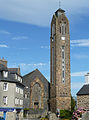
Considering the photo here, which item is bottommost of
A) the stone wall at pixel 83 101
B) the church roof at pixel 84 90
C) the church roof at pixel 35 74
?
the stone wall at pixel 83 101

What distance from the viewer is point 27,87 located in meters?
49.9

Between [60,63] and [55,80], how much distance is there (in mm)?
3919

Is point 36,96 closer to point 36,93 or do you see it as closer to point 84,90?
point 36,93

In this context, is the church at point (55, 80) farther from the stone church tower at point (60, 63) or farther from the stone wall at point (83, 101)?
the stone wall at point (83, 101)

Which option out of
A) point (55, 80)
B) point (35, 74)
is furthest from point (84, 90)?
point (35, 74)

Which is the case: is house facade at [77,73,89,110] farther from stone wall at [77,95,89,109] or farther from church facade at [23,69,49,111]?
church facade at [23,69,49,111]

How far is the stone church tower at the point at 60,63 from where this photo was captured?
1752 inches

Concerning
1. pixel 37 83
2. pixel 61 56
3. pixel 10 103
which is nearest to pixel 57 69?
pixel 61 56

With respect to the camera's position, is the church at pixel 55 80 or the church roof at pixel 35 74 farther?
the church roof at pixel 35 74

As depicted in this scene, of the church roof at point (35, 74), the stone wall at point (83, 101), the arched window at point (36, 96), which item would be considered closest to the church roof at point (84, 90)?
the stone wall at point (83, 101)

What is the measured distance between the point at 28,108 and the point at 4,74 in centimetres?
1499

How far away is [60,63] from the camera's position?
45969 millimetres

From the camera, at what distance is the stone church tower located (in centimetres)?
4450

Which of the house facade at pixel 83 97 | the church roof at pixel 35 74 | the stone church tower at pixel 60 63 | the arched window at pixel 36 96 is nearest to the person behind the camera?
the stone church tower at pixel 60 63
